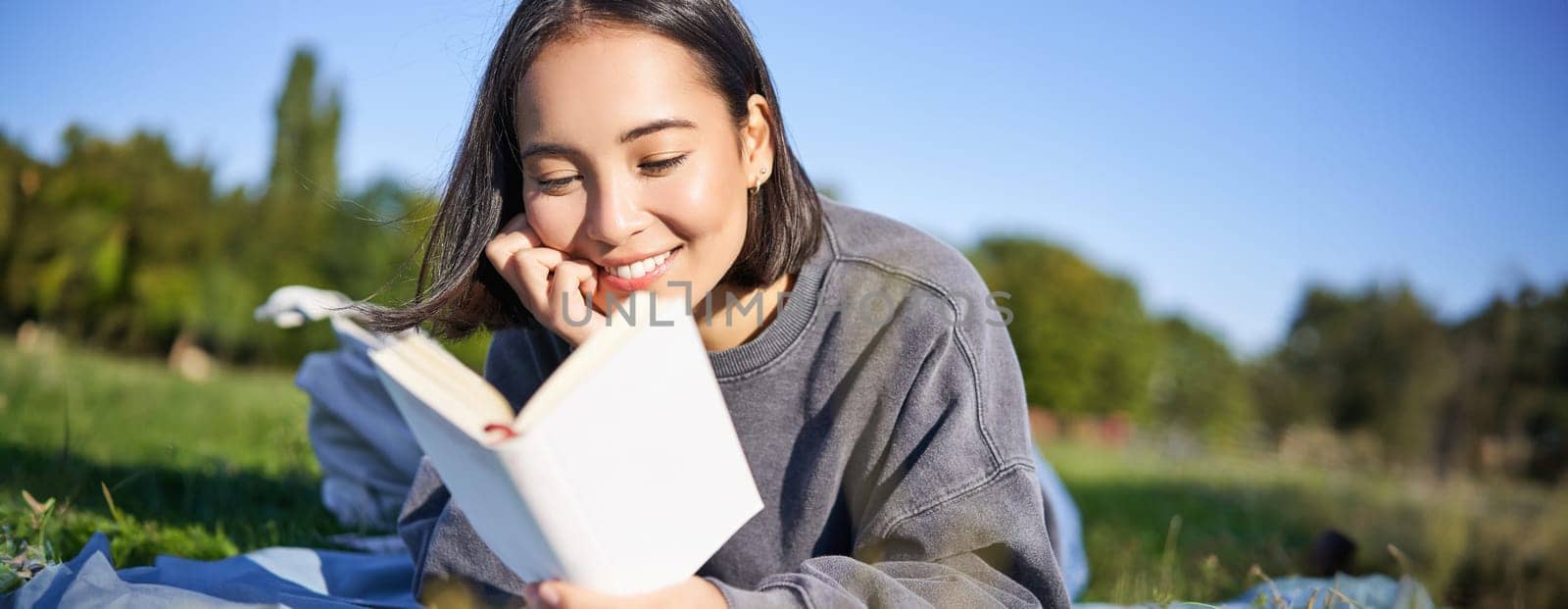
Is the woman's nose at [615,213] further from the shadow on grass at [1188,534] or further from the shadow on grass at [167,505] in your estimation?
the shadow on grass at [167,505]

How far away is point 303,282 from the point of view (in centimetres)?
1753

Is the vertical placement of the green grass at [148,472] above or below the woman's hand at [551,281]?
below

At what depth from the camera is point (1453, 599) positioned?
3.67 m

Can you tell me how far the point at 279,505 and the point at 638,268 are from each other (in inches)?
93.6

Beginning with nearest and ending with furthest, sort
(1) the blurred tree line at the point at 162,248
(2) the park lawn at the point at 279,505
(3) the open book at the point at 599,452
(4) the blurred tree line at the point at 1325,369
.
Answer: (3) the open book at the point at 599,452
(2) the park lawn at the point at 279,505
(1) the blurred tree line at the point at 162,248
(4) the blurred tree line at the point at 1325,369

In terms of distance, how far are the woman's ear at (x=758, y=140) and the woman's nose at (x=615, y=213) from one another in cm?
34

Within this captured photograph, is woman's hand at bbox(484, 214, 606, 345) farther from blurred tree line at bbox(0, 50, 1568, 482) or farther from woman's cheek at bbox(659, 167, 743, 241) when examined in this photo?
blurred tree line at bbox(0, 50, 1568, 482)

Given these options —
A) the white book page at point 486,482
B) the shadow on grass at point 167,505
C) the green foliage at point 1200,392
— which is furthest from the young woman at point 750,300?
the green foliage at point 1200,392

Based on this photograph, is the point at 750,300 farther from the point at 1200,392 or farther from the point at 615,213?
the point at 1200,392

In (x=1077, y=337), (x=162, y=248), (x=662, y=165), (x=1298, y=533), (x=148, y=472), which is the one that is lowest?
(x=1077, y=337)

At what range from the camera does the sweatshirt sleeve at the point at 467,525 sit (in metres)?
2.32

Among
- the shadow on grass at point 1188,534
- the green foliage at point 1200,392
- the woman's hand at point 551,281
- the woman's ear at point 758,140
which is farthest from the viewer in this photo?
the green foliage at point 1200,392

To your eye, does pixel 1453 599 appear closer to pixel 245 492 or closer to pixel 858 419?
pixel 858 419

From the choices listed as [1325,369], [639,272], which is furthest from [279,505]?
[1325,369]
